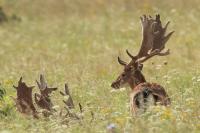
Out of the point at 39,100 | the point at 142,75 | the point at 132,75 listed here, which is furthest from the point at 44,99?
the point at 142,75

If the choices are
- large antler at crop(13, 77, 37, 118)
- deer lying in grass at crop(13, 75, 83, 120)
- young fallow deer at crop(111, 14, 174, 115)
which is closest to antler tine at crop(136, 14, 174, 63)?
young fallow deer at crop(111, 14, 174, 115)

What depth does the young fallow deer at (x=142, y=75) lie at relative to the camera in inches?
344

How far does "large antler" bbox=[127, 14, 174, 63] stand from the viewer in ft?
33.4

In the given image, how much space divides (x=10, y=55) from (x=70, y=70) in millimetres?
4611

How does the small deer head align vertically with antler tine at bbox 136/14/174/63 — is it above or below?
below

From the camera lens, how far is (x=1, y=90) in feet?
36.0

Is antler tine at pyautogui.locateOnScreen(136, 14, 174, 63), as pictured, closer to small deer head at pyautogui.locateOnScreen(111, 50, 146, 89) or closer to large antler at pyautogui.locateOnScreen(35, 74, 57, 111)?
small deer head at pyautogui.locateOnScreen(111, 50, 146, 89)

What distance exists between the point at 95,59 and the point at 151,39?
648cm

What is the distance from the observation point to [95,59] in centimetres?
1683

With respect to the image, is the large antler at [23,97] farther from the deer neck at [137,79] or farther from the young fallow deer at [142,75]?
the deer neck at [137,79]

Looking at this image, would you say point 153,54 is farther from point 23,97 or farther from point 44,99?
point 23,97

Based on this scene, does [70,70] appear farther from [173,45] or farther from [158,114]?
[158,114]

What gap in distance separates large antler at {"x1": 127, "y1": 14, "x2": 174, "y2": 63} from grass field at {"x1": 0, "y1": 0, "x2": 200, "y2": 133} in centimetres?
52

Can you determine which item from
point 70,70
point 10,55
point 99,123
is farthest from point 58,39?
point 99,123
